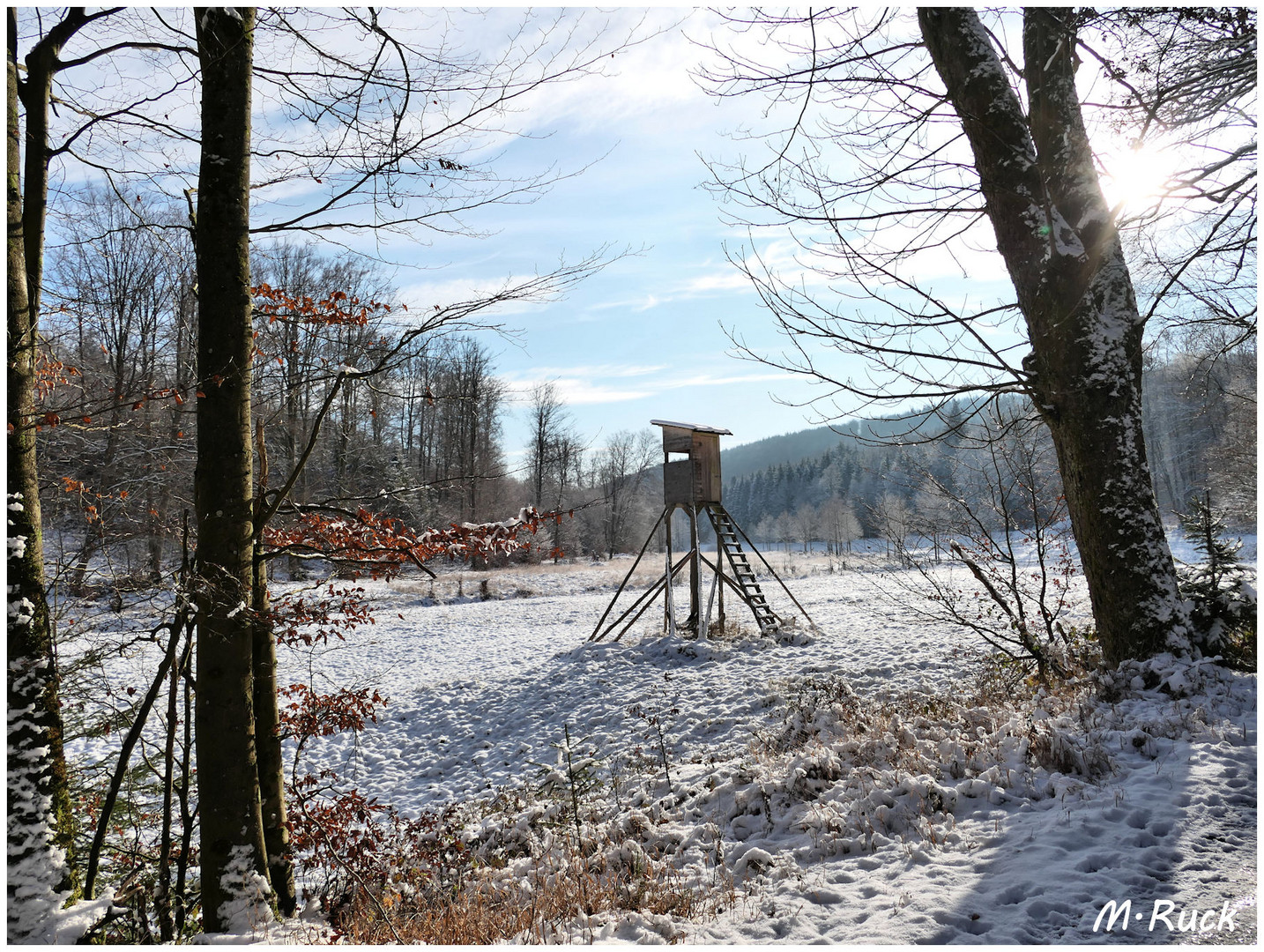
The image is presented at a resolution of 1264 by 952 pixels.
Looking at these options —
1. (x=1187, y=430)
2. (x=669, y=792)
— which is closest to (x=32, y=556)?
(x=669, y=792)

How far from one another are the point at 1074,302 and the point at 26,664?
725 centimetres

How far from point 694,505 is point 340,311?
29.8 ft

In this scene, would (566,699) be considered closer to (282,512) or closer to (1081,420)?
(282,512)

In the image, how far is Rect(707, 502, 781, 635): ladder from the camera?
1264 centimetres

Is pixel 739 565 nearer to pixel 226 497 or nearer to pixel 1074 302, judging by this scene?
pixel 1074 302

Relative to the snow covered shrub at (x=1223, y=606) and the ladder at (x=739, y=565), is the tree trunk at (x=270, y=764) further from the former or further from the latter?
the ladder at (x=739, y=565)

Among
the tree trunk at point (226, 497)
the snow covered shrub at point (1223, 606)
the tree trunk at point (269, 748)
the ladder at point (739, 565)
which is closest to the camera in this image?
the tree trunk at point (226, 497)

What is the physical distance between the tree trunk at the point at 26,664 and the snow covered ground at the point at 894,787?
4.04ft

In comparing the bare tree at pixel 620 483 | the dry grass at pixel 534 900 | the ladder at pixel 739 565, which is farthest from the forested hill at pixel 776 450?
the dry grass at pixel 534 900

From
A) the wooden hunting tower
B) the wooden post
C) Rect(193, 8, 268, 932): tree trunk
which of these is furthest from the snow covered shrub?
the wooden post

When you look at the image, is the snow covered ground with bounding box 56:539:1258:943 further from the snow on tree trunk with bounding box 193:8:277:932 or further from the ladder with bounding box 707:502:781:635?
the ladder with bounding box 707:502:781:635

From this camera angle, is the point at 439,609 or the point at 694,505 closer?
the point at 694,505

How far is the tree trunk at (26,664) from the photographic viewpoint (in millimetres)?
3387

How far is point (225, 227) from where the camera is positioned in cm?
372
